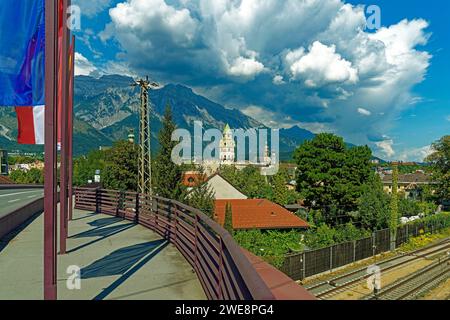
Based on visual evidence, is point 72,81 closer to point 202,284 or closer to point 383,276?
point 202,284

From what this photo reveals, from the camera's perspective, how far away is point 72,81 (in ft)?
29.0

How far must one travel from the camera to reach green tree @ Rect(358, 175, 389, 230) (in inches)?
1569

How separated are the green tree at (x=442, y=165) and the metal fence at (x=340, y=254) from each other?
23.5m

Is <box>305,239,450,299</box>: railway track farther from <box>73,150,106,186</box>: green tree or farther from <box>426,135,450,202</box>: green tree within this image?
<box>73,150,106,186</box>: green tree

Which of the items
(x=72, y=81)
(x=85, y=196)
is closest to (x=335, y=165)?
(x=85, y=196)

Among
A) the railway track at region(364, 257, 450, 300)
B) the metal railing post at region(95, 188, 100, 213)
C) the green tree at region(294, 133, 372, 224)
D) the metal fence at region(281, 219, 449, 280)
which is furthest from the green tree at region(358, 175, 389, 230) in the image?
the metal railing post at region(95, 188, 100, 213)

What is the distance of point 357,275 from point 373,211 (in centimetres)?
1571

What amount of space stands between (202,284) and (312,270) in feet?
73.8

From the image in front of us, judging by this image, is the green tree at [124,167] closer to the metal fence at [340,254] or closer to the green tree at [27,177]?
the metal fence at [340,254]

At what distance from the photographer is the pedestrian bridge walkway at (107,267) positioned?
15.7 ft

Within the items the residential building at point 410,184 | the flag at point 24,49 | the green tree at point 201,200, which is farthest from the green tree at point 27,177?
the flag at point 24,49

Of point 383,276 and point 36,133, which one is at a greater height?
point 36,133
